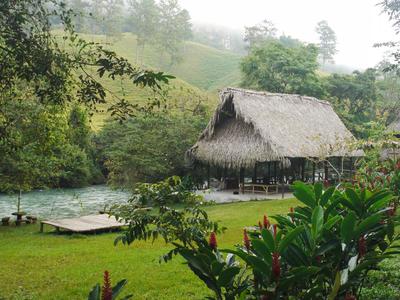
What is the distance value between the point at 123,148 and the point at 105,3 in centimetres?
4279

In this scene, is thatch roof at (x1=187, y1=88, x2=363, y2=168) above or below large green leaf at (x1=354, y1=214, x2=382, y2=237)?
above

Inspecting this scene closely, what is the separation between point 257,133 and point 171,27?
40.0 metres

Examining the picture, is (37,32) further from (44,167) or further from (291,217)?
(44,167)

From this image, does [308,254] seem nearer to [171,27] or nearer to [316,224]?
[316,224]

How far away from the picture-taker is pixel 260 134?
1617cm

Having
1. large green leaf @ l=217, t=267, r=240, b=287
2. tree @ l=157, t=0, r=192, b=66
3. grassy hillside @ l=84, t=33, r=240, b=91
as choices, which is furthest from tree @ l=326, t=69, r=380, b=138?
tree @ l=157, t=0, r=192, b=66

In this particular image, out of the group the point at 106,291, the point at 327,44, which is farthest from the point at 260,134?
the point at 327,44

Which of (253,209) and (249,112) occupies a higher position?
(249,112)

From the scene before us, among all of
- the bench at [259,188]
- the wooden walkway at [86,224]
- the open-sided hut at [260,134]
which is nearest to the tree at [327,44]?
the open-sided hut at [260,134]

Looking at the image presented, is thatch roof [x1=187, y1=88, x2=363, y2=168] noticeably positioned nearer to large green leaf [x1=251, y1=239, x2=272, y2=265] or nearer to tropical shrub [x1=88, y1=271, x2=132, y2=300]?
large green leaf [x1=251, y1=239, x2=272, y2=265]

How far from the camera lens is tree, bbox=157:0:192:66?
2083 inches

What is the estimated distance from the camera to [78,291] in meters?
5.47

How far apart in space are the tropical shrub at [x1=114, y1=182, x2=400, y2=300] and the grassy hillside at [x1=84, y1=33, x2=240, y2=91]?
5240cm

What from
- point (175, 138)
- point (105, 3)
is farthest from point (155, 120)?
point (105, 3)
